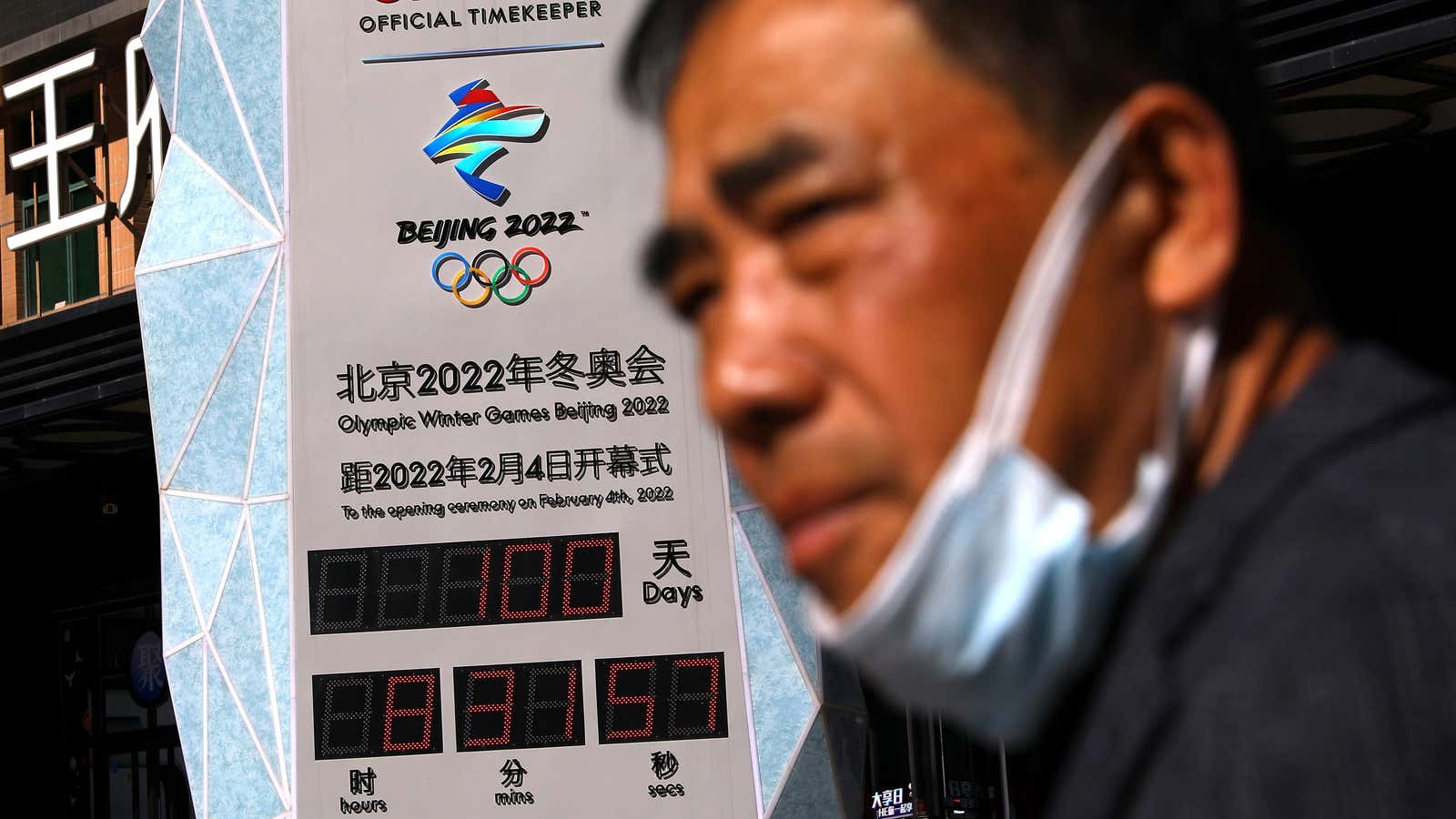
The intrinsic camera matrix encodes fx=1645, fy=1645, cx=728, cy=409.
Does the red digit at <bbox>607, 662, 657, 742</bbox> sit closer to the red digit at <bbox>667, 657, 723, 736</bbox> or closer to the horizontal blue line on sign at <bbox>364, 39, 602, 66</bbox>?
the red digit at <bbox>667, 657, 723, 736</bbox>

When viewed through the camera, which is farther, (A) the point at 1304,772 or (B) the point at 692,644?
(B) the point at 692,644

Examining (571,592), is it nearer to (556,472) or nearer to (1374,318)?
(556,472)

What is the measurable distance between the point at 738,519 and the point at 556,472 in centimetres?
81

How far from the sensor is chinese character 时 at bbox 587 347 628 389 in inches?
280

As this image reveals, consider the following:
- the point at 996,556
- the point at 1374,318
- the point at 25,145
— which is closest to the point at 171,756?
the point at 25,145

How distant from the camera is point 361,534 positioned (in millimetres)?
7074

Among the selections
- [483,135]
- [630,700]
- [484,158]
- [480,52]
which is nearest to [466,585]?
[630,700]

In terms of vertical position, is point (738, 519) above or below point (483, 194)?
below

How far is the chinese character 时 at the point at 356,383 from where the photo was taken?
720 cm

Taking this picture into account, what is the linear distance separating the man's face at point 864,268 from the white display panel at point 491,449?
5.88 m

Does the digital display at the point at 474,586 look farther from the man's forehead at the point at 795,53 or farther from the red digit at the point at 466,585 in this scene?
the man's forehead at the point at 795,53

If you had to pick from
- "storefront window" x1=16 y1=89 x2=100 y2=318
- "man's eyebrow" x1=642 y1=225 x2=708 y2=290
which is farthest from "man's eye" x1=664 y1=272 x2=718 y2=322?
"storefront window" x1=16 y1=89 x2=100 y2=318

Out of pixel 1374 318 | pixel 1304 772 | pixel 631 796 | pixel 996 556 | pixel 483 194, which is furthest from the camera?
pixel 1374 318

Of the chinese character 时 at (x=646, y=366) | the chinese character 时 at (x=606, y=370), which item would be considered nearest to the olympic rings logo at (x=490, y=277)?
the chinese character 时 at (x=606, y=370)
